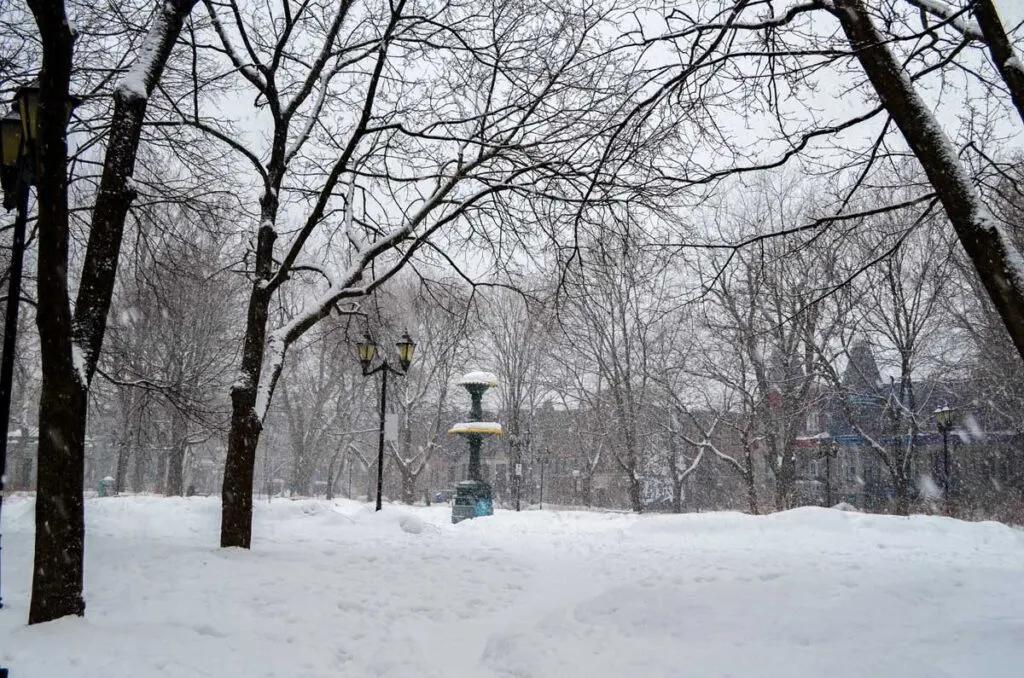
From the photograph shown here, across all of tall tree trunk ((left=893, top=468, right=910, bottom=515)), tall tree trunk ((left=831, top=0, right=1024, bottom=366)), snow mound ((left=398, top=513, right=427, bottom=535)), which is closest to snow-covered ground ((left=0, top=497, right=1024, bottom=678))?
snow mound ((left=398, top=513, right=427, bottom=535))

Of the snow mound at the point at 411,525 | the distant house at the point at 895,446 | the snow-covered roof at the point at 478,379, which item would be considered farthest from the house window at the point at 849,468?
the snow mound at the point at 411,525

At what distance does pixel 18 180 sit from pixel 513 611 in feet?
17.2

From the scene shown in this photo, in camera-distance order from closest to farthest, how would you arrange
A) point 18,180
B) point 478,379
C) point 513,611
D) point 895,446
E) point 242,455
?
point 18,180 → point 513,611 → point 242,455 → point 478,379 → point 895,446

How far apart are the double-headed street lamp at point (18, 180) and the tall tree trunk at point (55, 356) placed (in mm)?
145

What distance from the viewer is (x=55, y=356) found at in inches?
179

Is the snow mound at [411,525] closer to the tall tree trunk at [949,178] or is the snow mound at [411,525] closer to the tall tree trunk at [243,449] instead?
the tall tree trunk at [243,449]

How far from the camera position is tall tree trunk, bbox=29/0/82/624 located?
4.45m

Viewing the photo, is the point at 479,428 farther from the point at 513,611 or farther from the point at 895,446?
the point at 895,446

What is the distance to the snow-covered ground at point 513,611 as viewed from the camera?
13.4 feet

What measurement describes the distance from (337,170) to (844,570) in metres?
7.14

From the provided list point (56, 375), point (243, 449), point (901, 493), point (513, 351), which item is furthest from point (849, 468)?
point (56, 375)

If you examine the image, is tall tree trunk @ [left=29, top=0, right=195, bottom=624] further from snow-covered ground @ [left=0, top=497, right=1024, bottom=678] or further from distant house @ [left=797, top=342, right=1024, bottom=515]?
distant house @ [left=797, top=342, right=1024, bottom=515]

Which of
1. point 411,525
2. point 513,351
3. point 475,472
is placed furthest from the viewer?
point 513,351

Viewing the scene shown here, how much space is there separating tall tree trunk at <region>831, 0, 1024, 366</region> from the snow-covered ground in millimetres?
2280
